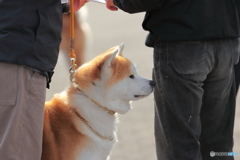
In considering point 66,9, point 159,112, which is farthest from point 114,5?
point 159,112

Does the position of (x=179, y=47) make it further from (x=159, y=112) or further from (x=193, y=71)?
(x=159, y=112)

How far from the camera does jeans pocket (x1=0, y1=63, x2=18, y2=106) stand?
2.44 metres

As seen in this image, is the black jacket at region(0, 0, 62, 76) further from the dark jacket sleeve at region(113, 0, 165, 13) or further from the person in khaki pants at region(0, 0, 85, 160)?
the dark jacket sleeve at region(113, 0, 165, 13)

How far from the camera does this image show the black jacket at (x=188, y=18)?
110 inches

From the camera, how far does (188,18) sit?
9.21 ft

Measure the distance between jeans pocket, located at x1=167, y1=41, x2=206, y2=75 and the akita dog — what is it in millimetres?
284

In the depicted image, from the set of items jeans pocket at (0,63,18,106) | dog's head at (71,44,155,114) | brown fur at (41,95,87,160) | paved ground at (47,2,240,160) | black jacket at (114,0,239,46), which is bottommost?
paved ground at (47,2,240,160)

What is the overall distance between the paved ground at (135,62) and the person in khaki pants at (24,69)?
196 centimetres

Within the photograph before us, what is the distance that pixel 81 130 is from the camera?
2.93 m

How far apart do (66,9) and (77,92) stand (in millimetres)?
643

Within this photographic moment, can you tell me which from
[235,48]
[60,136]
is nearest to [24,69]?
[60,136]

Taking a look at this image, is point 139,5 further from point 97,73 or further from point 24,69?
point 24,69

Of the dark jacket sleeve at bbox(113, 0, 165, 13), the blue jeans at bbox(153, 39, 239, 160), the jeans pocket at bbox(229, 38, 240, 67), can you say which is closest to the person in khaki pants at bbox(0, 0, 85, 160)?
the dark jacket sleeve at bbox(113, 0, 165, 13)

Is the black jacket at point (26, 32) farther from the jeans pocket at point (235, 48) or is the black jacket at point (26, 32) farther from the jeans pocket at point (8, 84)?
the jeans pocket at point (235, 48)
